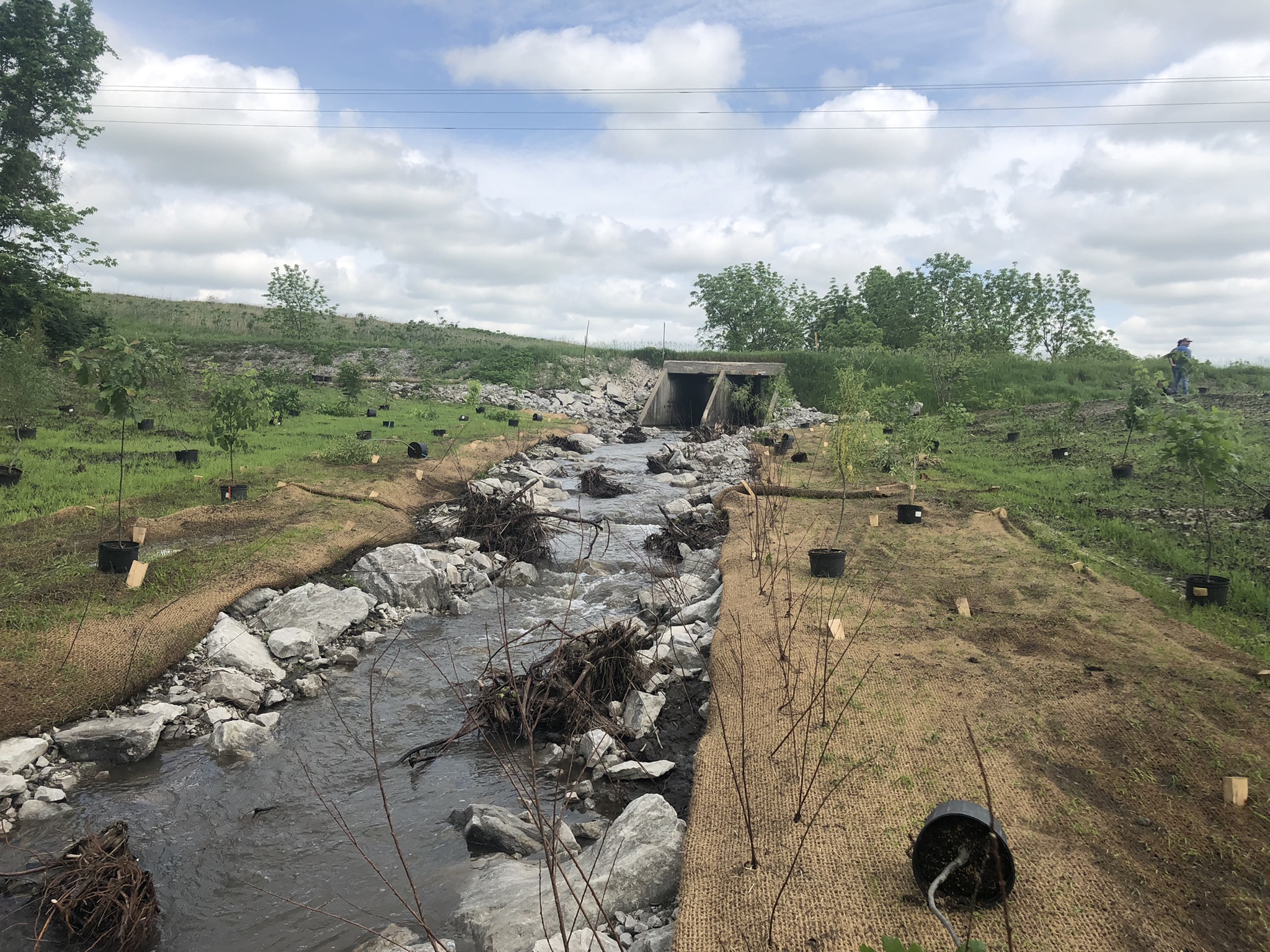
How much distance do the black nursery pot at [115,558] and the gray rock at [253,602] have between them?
988 mm

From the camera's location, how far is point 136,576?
21.6ft

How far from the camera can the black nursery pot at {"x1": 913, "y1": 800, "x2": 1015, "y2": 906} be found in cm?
292

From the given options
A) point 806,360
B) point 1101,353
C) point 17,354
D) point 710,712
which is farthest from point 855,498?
point 1101,353

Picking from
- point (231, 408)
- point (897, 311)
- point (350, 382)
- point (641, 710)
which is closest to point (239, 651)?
point (641, 710)

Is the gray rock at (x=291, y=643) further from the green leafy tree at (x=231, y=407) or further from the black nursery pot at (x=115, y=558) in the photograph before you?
the green leafy tree at (x=231, y=407)

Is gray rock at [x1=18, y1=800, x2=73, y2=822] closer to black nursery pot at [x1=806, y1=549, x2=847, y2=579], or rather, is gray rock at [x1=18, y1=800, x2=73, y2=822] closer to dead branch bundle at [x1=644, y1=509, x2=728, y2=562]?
black nursery pot at [x1=806, y1=549, x2=847, y2=579]

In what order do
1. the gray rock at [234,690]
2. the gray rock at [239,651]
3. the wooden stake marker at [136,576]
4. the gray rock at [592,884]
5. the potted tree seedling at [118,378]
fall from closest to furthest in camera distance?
the gray rock at [592,884] < the gray rock at [234,690] < the gray rock at [239,651] < the wooden stake marker at [136,576] < the potted tree seedling at [118,378]

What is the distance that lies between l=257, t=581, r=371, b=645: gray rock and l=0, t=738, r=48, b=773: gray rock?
222 centimetres

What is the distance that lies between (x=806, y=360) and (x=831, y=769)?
31.6 meters

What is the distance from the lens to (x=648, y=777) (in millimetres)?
5008

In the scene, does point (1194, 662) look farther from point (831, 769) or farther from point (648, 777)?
point (648, 777)

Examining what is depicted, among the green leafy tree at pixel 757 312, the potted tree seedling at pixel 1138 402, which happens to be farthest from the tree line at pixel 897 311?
the potted tree seedling at pixel 1138 402

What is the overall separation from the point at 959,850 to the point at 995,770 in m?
1.12

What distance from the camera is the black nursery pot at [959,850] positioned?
9.58 feet
